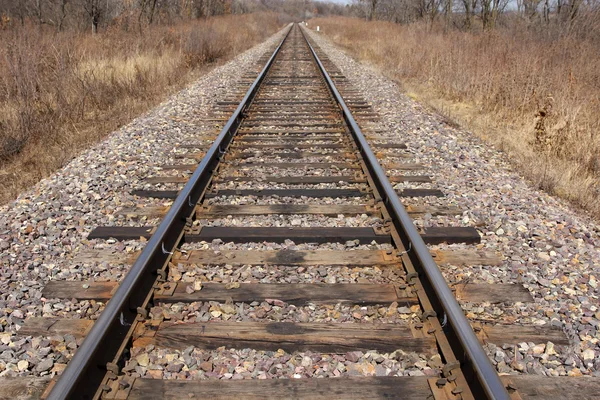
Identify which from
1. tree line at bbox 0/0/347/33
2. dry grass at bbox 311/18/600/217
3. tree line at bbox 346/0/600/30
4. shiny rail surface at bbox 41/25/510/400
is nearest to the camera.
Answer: shiny rail surface at bbox 41/25/510/400

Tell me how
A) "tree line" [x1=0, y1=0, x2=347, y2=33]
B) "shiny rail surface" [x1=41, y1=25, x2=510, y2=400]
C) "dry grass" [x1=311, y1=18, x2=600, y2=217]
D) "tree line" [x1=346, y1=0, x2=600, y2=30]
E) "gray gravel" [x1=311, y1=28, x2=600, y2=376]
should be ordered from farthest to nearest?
"tree line" [x1=0, y1=0, x2=347, y2=33], "tree line" [x1=346, y1=0, x2=600, y2=30], "dry grass" [x1=311, y1=18, x2=600, y2=217], "gray gravel" [x1=311, y1=28, x2=600, y2=376], "shiny rail surface" [x1=41, y1=25, x2=510, y2=400]

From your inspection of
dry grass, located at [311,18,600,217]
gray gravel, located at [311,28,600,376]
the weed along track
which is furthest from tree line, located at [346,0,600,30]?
the weed along track

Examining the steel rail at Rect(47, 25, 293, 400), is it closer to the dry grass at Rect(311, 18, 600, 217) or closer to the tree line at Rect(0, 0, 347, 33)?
the dry grass at Rect(311, 18, 600, 217)

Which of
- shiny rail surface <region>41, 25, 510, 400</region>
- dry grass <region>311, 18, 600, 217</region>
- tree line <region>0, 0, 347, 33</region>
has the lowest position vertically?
shiny rail surface <region>41, 25, 510, 400</region>

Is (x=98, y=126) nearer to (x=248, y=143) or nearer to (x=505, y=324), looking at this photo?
(x=248, y=143)

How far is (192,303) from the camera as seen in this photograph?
2.85 m

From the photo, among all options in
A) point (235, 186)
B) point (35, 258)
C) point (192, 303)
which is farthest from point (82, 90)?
point (192, 303)

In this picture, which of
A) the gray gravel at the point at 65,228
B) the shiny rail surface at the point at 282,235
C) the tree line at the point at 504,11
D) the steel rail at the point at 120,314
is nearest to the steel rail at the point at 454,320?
the shiny rail surface at the point at 282,235

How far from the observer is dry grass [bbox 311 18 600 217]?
221 inches

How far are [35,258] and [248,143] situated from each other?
3.24 meters

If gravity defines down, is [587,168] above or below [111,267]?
above

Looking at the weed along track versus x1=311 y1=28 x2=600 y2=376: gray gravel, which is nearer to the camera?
the weed along track

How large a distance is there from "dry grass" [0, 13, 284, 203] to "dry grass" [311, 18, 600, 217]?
5697 millimetres

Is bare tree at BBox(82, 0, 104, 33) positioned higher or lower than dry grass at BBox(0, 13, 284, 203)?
higher
